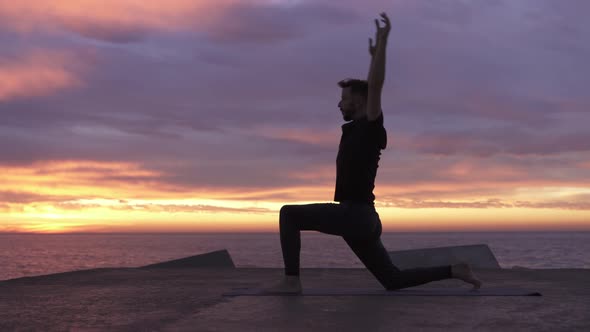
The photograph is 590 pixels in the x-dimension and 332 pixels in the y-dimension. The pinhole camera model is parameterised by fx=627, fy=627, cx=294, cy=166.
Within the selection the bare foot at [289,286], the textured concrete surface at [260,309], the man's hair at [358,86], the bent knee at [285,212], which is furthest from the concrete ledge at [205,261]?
the man's hair at [358,86]

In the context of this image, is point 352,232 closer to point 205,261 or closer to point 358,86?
point 358,86

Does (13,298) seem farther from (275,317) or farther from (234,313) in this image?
(275,317)

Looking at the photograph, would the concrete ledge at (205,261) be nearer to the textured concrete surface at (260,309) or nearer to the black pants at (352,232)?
the textured concrete surface at (260,309)

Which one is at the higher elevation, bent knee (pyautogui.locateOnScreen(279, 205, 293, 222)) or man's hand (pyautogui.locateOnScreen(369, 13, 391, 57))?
man's hand (pyautogui.locateOnScreen(369, 13, 391, 57))

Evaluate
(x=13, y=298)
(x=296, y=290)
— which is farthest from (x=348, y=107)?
(x=13, y=298)

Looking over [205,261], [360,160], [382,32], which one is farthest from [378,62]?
[205,261]

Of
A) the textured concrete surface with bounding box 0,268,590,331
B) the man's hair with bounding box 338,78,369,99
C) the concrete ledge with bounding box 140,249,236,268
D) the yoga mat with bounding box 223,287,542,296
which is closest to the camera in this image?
the textured concrete surface with bounding box 0,268,590,331

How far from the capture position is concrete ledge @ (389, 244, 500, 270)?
10.4 m

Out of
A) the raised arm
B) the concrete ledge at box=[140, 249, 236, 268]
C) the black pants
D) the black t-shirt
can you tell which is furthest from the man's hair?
the concrete ledge at box=[140, 249, 236, 268]

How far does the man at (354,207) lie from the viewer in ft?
16.9

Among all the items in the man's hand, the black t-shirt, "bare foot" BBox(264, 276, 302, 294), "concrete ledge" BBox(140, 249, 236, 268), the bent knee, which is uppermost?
the man's hand

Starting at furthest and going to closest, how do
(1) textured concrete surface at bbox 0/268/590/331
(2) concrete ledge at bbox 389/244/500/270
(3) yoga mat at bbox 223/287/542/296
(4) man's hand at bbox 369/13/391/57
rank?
(2) concrete ledge at bbox 389/244/500/270
(3) yoga mat at bbox 223/287/542/296
(4) man's hand at bbox 369/13/391/57
(1) textured concrete surface at bbox 0/268/590/331

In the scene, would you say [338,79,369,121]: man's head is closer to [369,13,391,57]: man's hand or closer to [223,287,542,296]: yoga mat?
[369,13,391,57]: man's hand

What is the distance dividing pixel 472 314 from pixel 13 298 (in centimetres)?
386
